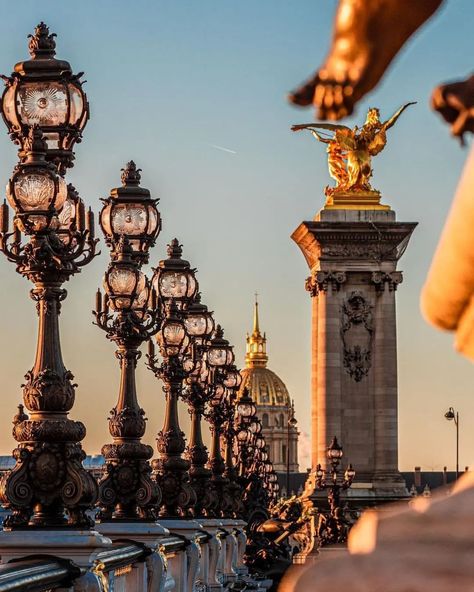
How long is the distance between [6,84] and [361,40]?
1318cm

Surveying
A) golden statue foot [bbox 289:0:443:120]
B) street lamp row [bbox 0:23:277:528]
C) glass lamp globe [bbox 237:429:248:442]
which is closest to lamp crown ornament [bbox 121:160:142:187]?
street lamp row [bbox 0:23:277:528]

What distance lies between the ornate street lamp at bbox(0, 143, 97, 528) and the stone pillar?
61514 mm

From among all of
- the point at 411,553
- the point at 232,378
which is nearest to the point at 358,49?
the point at 411,553

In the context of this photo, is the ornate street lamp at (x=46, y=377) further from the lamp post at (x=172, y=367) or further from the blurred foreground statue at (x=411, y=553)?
the blurred foreground statue at (x=411, y=553)

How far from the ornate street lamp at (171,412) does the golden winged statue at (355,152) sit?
5360cm

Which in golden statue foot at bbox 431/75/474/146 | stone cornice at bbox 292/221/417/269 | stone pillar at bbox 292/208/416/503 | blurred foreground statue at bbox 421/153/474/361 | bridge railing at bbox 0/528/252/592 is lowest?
bridge railing at bbox 0/528/252/592

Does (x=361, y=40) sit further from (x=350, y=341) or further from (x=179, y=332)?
(x=350, y=341)

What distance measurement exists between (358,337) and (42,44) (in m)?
63.1

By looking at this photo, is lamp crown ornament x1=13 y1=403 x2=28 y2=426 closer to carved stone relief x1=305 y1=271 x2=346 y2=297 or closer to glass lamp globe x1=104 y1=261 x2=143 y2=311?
glass lamp globe x1=104 y1=261 x2=143 y2=311

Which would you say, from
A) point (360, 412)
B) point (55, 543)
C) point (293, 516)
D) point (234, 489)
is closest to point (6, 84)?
point (55, 543)

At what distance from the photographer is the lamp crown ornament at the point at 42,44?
15750 mm

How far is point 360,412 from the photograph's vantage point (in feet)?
254

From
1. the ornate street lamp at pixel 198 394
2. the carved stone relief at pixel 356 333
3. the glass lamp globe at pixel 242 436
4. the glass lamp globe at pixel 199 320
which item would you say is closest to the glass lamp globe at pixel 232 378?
the ornate street lamp at pixel 198 394

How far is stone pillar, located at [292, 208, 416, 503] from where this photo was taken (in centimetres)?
7675
